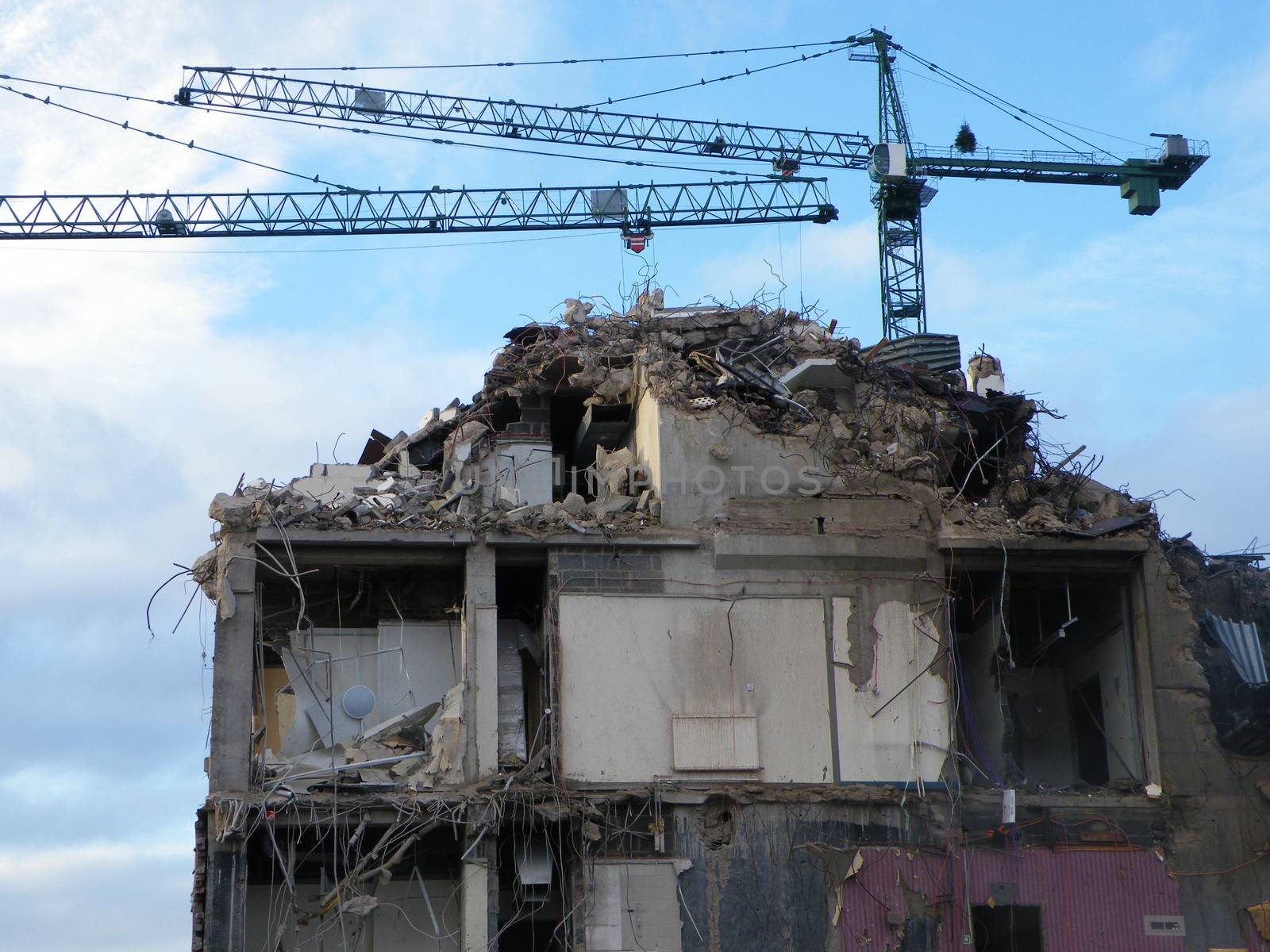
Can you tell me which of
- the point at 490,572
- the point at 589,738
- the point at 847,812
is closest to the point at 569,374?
the point at 490,572

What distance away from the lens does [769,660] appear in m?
24.8

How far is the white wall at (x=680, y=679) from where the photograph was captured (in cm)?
2411

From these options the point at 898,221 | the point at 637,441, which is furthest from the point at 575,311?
the point at 898,221

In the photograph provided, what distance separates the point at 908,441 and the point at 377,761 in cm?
954

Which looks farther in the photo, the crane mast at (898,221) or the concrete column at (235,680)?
the crane mast at (898,221)

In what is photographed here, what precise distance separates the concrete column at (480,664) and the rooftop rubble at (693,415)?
0.72 meters

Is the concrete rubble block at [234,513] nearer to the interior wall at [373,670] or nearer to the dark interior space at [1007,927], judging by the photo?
the interior wall at [373,670]

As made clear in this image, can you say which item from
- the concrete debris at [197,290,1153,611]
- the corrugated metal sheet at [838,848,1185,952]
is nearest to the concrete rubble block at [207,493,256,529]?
the concrete debris at [197,290,1153,611]

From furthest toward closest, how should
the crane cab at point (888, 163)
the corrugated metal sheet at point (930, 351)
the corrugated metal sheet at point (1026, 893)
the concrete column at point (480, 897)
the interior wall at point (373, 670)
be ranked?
1. the crane cab at point (888, 163)
2. the corrugated metal sheet at point (930, 351)
3. the interior wall at point (373, 670)
4. the corrugated metal sheet at point (1026, 893)
5. the concrete column at point (480, 897)

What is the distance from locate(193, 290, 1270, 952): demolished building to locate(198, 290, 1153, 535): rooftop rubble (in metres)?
0.09

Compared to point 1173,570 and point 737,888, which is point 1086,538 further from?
point 737,888

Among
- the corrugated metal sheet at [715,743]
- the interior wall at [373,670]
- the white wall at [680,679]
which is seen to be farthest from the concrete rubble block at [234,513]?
the corrugated metal sheet at [715,743]

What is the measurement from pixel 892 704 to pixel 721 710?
2.57 metres

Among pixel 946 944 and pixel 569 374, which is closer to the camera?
pixel 946 944
